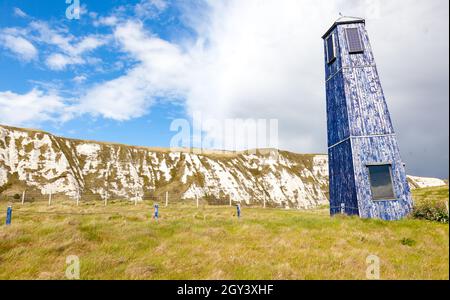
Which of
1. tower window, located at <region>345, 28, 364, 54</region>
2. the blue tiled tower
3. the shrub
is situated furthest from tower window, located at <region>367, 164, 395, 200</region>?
tower window, located at <region>345, 28, 364, 54</region>

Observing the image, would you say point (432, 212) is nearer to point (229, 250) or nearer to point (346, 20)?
point (229, 250)

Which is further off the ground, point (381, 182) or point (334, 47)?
point (334, 47)

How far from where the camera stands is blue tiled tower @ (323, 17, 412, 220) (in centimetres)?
2038

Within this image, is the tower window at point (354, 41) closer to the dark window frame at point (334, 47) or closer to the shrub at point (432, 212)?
the dark window frame at point (334, 47)

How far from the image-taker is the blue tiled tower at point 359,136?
20.4 meters

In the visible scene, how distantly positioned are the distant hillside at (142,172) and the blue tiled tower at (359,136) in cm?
4646

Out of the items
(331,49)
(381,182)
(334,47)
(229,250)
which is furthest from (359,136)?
(229,250)

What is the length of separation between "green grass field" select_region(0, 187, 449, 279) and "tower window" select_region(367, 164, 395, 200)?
106 inches

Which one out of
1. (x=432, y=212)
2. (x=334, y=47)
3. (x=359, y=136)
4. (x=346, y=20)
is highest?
(x=346, y=20)

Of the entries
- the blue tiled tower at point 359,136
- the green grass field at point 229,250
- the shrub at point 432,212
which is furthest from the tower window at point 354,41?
the green grass field at point 229,250

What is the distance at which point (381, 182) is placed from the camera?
20.7 meters

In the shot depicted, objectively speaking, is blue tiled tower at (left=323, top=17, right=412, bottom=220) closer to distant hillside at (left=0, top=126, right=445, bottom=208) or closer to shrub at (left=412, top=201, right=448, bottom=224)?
shrub at (left=412, top=201, right=448, bottom=224)

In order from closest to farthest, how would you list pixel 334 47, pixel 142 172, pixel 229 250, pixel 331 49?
pixel 229 250
pixel 334 47
pixel 331 49
pixel 142 172

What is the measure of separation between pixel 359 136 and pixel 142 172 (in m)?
60.8
